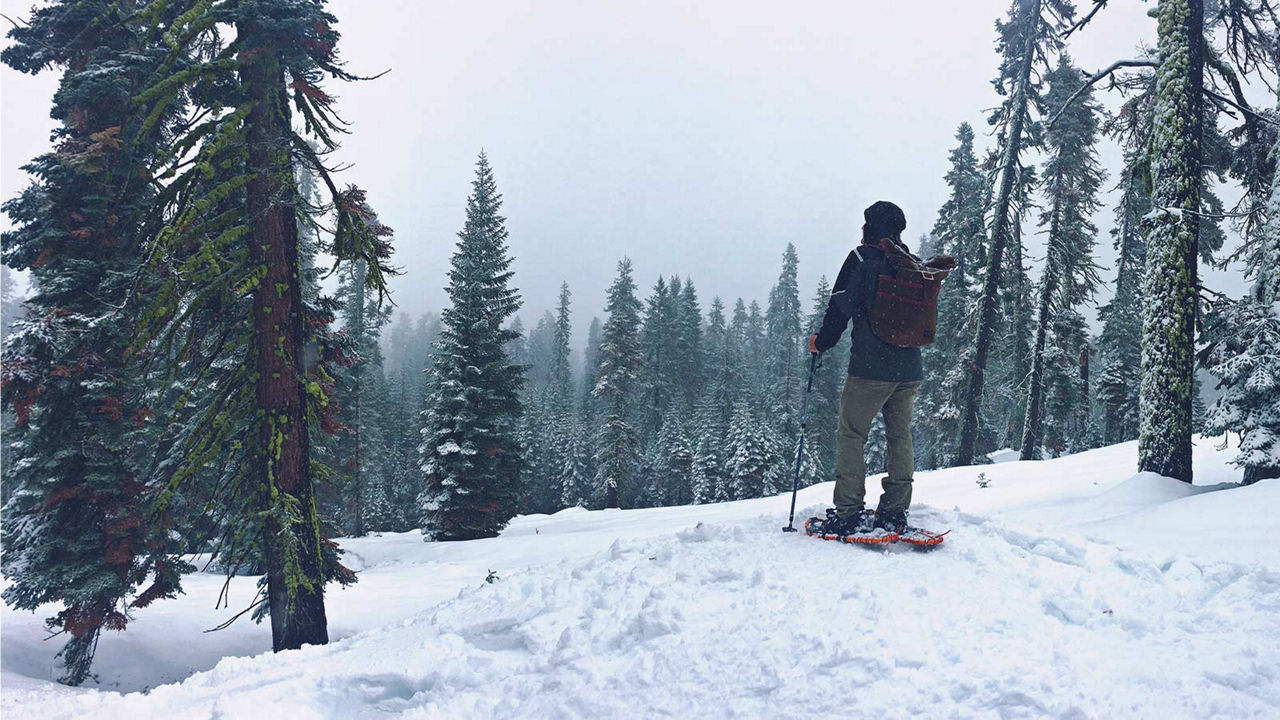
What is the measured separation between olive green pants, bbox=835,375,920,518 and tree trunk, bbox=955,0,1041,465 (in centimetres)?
1668

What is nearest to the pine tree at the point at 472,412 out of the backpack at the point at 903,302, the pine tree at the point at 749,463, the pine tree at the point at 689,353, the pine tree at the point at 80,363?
the pine tree at the point at 80,363

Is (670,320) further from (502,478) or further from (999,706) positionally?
(999,706)

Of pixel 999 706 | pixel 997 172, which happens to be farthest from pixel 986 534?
pixel 997 172

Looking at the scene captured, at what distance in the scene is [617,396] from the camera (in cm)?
3884

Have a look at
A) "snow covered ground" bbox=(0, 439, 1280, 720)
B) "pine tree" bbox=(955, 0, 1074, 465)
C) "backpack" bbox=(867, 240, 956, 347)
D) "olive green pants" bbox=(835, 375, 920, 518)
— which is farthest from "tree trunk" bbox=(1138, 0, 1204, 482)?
"pine tree" bbox=(955, 0, 1074, 465)

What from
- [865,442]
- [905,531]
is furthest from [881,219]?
[905,531]

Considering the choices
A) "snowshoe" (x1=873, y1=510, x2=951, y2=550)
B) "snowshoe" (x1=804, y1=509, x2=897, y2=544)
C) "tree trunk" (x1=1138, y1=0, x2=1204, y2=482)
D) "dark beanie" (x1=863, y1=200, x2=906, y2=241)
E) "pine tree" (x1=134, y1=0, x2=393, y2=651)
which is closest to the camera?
"snowshoe" (x1=873, y1=510, x2=951, y2=550)

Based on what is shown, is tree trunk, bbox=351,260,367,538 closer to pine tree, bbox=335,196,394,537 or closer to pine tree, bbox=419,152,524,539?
pine tree, bbox=335,196,394,537

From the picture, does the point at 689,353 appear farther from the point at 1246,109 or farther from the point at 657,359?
the point at 1246,109

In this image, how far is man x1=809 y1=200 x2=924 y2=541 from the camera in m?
5.33

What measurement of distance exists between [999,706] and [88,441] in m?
13.3

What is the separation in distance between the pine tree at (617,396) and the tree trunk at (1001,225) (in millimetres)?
20715

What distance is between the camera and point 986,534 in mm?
5406

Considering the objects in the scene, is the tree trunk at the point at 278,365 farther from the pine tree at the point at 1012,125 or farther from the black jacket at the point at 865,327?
the pine tree at the point at 1012,125
